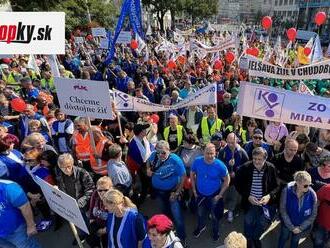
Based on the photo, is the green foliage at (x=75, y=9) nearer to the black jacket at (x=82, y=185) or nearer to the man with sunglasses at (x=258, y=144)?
the black jacket at (x=82, y=185)

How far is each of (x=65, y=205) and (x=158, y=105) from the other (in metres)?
3.76

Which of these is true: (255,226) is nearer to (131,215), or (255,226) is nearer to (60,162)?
(131,215)

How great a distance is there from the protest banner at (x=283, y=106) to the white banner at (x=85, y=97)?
213cm

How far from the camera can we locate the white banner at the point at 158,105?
23.6 ft

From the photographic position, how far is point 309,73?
25.4 ft

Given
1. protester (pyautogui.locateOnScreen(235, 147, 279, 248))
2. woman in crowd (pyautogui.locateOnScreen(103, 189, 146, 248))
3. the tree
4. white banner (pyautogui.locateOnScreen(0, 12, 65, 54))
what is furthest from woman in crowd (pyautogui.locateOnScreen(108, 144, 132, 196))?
the tree

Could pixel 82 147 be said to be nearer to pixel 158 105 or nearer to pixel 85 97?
pixel 85 97

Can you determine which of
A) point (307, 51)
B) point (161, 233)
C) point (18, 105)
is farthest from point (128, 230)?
point (307, 51)

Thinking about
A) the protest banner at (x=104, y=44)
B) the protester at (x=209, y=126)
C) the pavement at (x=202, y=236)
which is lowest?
the pavement at (x=202, y=236)

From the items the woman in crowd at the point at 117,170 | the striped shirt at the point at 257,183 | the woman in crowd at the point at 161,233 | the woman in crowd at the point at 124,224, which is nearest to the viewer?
the woman in crowd at the point at 161,233

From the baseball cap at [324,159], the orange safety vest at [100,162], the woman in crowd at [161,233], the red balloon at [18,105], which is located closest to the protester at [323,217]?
the baseball cap at [324,159]

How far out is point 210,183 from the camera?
16.8 feet

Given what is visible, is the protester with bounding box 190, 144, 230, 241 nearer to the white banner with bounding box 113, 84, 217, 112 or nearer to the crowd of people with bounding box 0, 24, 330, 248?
the crowd of people with bounding box 0, 24, 330, 248

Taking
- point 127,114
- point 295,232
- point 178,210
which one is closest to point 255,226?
point 295,232
